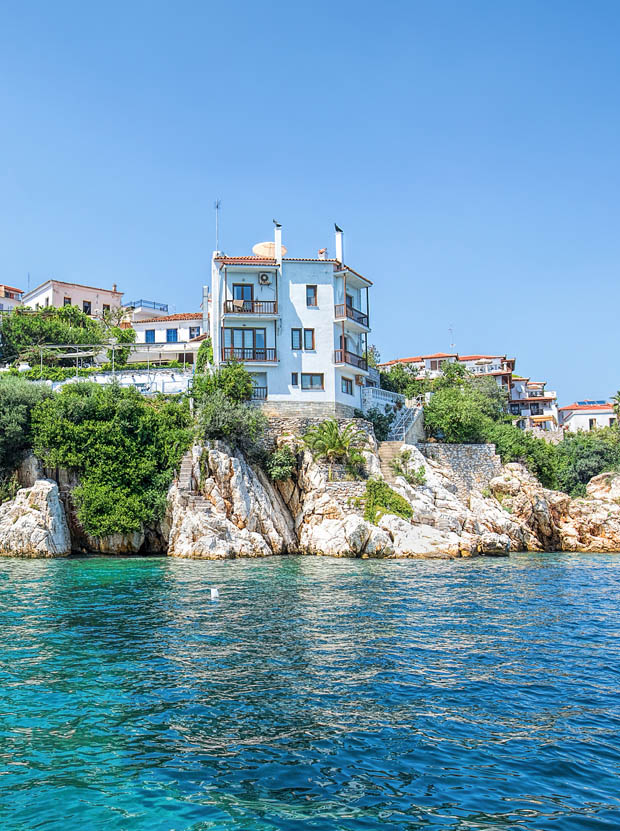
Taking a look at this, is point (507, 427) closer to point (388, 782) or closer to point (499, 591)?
point (499, 591)

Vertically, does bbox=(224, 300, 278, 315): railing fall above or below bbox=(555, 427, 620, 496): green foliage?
above

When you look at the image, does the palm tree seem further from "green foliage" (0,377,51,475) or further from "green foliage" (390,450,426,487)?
"green foliage" (0,377,51,475)

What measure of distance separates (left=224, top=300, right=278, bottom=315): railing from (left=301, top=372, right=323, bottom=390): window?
504 cm

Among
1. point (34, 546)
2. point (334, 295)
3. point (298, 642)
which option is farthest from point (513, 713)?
point (334, 295)

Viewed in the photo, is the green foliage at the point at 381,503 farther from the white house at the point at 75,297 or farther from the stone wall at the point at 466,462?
the white house at the point at 75,297

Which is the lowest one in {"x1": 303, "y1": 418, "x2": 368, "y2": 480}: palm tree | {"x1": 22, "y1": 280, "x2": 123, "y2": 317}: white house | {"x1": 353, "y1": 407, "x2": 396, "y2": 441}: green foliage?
{"x1": 303, "y1": 418, "x2": 368, "y2": 480}: palm tree

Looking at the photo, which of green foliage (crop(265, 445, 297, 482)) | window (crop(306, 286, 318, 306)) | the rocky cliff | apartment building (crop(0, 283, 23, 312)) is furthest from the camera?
apartment building (crop(0, 283, 23, 312))

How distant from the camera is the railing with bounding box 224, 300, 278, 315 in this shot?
47875 mm

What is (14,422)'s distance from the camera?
121 ft

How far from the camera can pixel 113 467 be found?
123 ft

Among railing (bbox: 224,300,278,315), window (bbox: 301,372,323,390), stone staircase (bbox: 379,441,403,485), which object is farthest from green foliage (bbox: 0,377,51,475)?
stone staircase (bbox: 379,441,403,485)

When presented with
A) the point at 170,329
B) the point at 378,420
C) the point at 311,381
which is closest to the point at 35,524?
the point at 311,381

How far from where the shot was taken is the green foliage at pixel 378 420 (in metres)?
49.4

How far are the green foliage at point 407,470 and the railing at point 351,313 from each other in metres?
11.5
